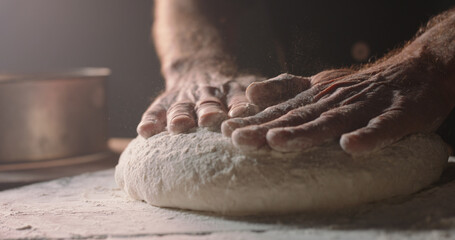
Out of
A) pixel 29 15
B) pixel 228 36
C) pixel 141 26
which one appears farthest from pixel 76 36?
pixel 228 36

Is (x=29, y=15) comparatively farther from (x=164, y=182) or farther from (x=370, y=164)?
(x=370, y=164)

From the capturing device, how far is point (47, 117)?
7.16ft

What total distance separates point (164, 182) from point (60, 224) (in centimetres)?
23

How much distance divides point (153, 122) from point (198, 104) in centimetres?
12

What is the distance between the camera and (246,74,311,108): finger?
1.07m

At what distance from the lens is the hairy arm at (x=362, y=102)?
93cm

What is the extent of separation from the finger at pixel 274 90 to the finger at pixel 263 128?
89 mm

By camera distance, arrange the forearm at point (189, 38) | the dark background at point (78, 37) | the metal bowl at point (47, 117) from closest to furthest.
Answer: the forearm at point (189, 38) < the metal bowl at point (47, 117) < the dark background at point (78, 37)

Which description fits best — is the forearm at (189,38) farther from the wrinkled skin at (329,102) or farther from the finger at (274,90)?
the finger at (274,90)

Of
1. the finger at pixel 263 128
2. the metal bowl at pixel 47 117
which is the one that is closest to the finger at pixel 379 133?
the finger at pixel 263 128

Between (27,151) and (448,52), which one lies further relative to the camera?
(27,151)

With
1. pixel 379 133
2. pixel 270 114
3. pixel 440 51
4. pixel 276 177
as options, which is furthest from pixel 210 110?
pixel 440 51

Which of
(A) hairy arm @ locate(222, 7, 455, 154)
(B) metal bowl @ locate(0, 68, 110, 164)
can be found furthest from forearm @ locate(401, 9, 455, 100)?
(B) metal bowl @ locate(0, 68, 110, 164)

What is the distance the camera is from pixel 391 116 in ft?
3.22
